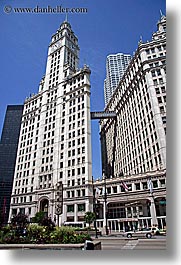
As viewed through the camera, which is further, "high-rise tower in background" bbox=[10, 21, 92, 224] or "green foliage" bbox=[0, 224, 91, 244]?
"high-rise tower in background" bbox=[10, 21, 92, 224]

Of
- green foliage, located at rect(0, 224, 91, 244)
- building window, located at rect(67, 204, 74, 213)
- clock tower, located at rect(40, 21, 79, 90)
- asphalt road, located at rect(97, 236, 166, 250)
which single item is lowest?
asphalt road, located at rect(97, 236, 166, 250)

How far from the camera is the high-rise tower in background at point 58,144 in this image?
36125 mm

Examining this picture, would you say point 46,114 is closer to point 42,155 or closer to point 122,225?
point 42,155

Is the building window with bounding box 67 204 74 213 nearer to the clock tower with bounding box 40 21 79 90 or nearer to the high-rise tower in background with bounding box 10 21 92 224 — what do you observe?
the high-rise tower in background with bounding box 10 21 92 224

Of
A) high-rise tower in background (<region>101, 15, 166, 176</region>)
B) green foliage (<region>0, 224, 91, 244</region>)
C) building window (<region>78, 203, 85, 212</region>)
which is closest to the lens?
green foliage (<region>0, 224, 91, 244</region>)

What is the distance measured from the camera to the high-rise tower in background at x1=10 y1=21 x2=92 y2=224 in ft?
119

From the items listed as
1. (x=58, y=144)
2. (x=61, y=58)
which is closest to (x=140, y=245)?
(x=58, y=144)

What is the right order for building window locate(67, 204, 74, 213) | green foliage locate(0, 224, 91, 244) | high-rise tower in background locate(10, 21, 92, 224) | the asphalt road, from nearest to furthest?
the asphalt road → green foliage locate(0, 224, 91, 244) → building window locate(67, 204, 74, 213) → high-rise tower in background locate(10, 21, 92, 224)

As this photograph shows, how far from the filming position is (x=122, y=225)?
30.9m

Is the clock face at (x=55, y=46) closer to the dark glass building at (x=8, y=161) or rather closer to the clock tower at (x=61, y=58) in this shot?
the clock tower at (x=61, y=58)

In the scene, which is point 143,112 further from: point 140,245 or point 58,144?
point 140,245

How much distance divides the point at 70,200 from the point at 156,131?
17819mm

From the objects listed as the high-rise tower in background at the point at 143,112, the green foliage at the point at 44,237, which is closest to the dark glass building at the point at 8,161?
the high-rise tower in background at the point at 143,112

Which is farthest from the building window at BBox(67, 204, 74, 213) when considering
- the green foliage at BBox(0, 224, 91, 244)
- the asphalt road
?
the green foliage at BBox(0, 224, 91, 244)
